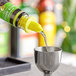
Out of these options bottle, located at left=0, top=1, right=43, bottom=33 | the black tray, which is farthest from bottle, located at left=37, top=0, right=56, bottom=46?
bottle, located at left=0, top=1, right=43, bottom=33

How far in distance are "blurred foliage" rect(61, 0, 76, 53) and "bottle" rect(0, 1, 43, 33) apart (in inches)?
50.7

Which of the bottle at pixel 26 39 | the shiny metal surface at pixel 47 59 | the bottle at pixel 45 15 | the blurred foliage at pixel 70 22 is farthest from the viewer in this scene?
the blurred foliage at pixel 70 22

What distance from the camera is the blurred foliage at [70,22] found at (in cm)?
187

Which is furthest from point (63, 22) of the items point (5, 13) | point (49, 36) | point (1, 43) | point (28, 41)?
point (5, 13)

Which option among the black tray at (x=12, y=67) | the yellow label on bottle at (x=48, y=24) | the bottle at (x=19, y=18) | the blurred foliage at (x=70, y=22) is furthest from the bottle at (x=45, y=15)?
the bottle at (x=19, y=18)

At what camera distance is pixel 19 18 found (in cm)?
60

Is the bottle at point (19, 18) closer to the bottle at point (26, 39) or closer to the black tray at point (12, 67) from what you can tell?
the black tray at point (12, 67)

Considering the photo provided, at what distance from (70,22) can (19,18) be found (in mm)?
1351

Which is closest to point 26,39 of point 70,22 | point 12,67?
point 70,22

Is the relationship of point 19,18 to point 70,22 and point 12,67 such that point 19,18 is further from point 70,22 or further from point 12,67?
point 70,22

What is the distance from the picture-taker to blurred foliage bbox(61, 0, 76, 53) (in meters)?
1.87

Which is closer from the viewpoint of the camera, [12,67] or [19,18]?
[19,18]

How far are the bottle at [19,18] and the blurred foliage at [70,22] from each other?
129 cm

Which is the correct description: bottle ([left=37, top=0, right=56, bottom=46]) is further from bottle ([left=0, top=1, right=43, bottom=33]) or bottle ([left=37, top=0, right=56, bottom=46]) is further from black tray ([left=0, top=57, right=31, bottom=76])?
bottle ([left=0, top=1, right=43, bottom=33])
